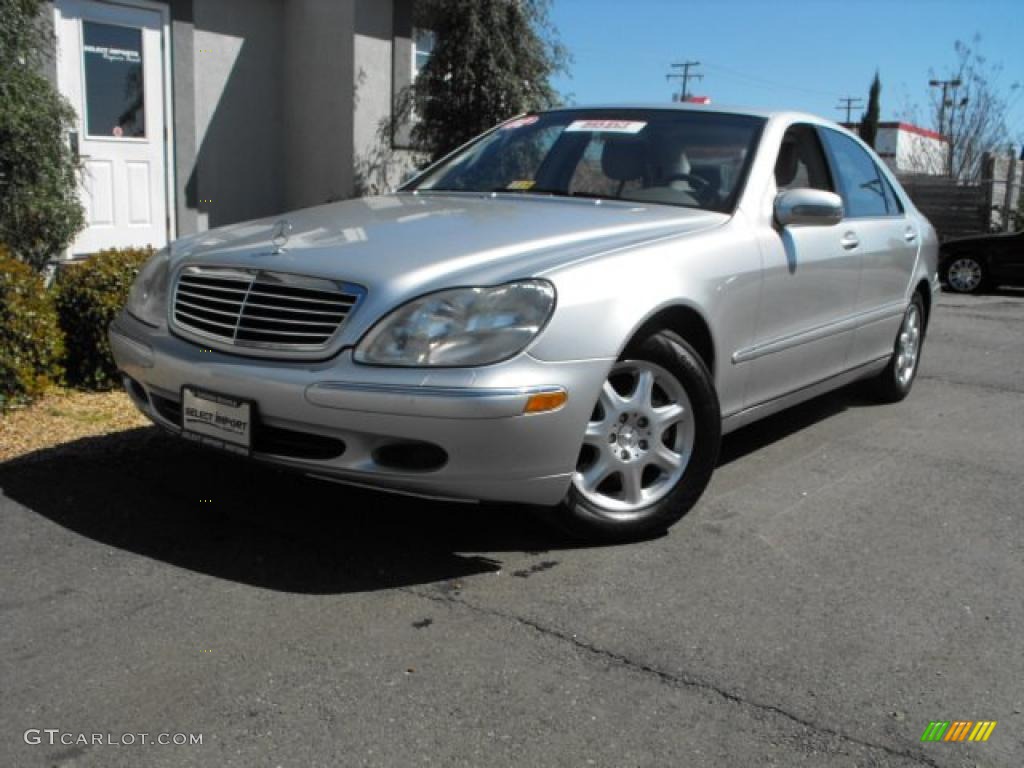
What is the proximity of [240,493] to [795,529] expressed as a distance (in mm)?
2220

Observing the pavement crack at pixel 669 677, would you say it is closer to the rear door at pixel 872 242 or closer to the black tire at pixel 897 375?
the rear door at pixel 872 242

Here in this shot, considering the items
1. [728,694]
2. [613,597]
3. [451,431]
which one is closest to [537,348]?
[451,431]

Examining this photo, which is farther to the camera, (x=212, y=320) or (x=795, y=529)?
(x=795, y=529)

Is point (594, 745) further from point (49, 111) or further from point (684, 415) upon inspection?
point (49, 111)

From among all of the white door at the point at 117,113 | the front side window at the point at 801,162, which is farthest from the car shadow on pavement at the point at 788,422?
the white door at the point at 117,113

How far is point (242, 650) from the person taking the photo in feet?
9.70

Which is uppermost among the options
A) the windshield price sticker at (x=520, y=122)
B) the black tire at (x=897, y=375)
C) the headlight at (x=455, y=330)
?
the windshield price sticker at (x=520, y=122)

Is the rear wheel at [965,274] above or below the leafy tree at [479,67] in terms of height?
below

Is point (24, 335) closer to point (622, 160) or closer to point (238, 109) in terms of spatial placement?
point (622, 160)

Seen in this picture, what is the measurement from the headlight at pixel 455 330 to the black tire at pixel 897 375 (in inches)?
142

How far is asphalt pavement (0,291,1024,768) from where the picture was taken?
260 centimetres

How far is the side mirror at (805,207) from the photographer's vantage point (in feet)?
14.5

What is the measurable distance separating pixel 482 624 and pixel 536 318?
958 millimetres

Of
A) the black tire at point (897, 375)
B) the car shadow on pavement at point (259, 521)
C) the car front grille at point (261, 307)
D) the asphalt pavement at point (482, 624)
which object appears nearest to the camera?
the asphalt pavement at point (482, 624)
